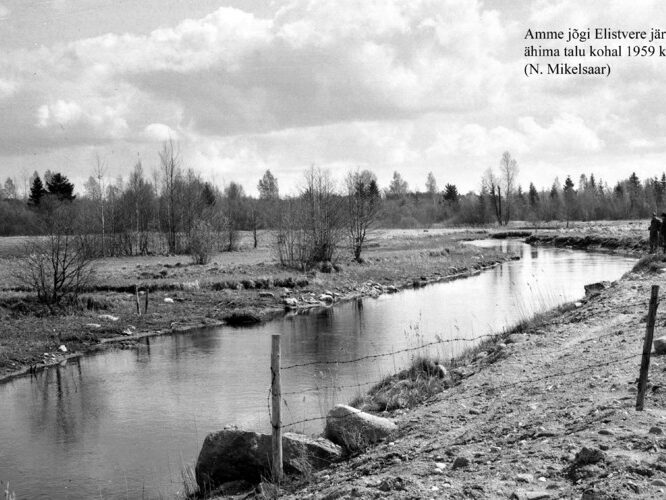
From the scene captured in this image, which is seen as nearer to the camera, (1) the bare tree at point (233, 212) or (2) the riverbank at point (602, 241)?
(2) the riverbank at point (602, 241)

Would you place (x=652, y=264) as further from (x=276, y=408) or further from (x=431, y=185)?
(x=431, y=185)

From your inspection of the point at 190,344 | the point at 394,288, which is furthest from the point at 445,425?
the point at 394,288

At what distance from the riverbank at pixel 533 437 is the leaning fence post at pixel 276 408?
0.41 m

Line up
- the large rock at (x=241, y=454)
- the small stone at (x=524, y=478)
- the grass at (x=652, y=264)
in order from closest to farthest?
the small stone at (x=524, y=478), the large rock at (x=241, y=454), the grass at (x=652, y=264)

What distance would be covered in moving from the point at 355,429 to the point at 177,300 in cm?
2101

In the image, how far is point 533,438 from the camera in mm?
8859

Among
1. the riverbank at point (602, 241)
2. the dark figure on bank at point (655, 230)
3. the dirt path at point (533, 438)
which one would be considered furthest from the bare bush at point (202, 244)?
the dirt path at point (533, 438)

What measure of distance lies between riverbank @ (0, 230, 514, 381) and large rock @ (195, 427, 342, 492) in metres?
11.3

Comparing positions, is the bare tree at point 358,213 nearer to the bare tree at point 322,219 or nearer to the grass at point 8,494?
the bare tree at point 322,219

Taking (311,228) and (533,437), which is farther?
(311,228)

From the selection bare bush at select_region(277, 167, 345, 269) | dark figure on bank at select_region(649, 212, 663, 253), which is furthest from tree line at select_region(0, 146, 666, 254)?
dark figure on bank at select_region(649, 212, 663, 253)

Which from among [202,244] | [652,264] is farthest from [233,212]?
[652,264]

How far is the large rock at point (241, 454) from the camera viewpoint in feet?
33.6

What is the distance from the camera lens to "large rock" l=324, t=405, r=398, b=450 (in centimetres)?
1062
